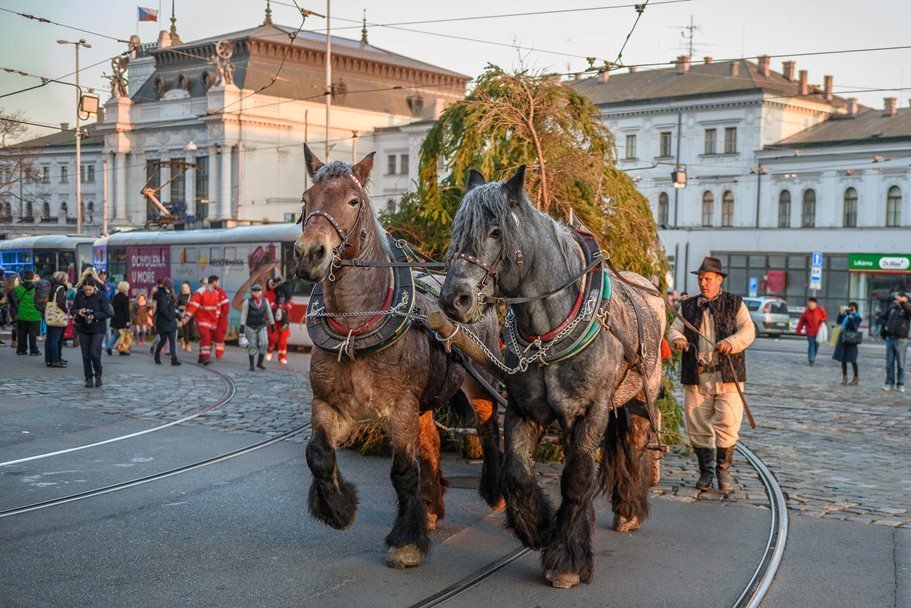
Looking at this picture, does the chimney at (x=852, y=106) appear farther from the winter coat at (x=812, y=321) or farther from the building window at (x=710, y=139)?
the winter coat at (x=812, y=321)

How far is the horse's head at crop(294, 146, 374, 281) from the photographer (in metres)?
6.32

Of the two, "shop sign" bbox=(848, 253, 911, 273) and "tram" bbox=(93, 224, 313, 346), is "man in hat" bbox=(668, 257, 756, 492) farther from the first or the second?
"shop sign" bbox=(848, 253, 911, 273)

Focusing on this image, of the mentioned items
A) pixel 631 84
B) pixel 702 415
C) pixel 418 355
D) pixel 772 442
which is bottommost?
pixel 772 442

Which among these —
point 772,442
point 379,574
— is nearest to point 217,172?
point 772,442

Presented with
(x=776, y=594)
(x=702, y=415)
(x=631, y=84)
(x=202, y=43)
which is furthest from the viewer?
(x=202, y=43)

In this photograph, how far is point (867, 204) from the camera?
53656 mm

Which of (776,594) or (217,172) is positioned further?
(217,172)

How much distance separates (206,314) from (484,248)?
1710 centimetres

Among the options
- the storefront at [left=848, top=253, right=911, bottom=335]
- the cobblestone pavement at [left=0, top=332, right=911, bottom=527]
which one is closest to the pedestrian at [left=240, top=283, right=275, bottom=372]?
the cobblestone pavement at [left=0, top=332, right=911, bottom=527]

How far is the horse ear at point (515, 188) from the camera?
6.36 meters

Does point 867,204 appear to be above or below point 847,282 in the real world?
above

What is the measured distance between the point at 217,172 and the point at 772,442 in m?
62.2

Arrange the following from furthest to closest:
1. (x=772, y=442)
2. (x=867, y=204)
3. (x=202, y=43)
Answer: (x=202, y=43)
(x=867, y=204)
(x=772, y=442)

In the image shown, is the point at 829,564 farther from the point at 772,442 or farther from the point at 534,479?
the point at 772,442
